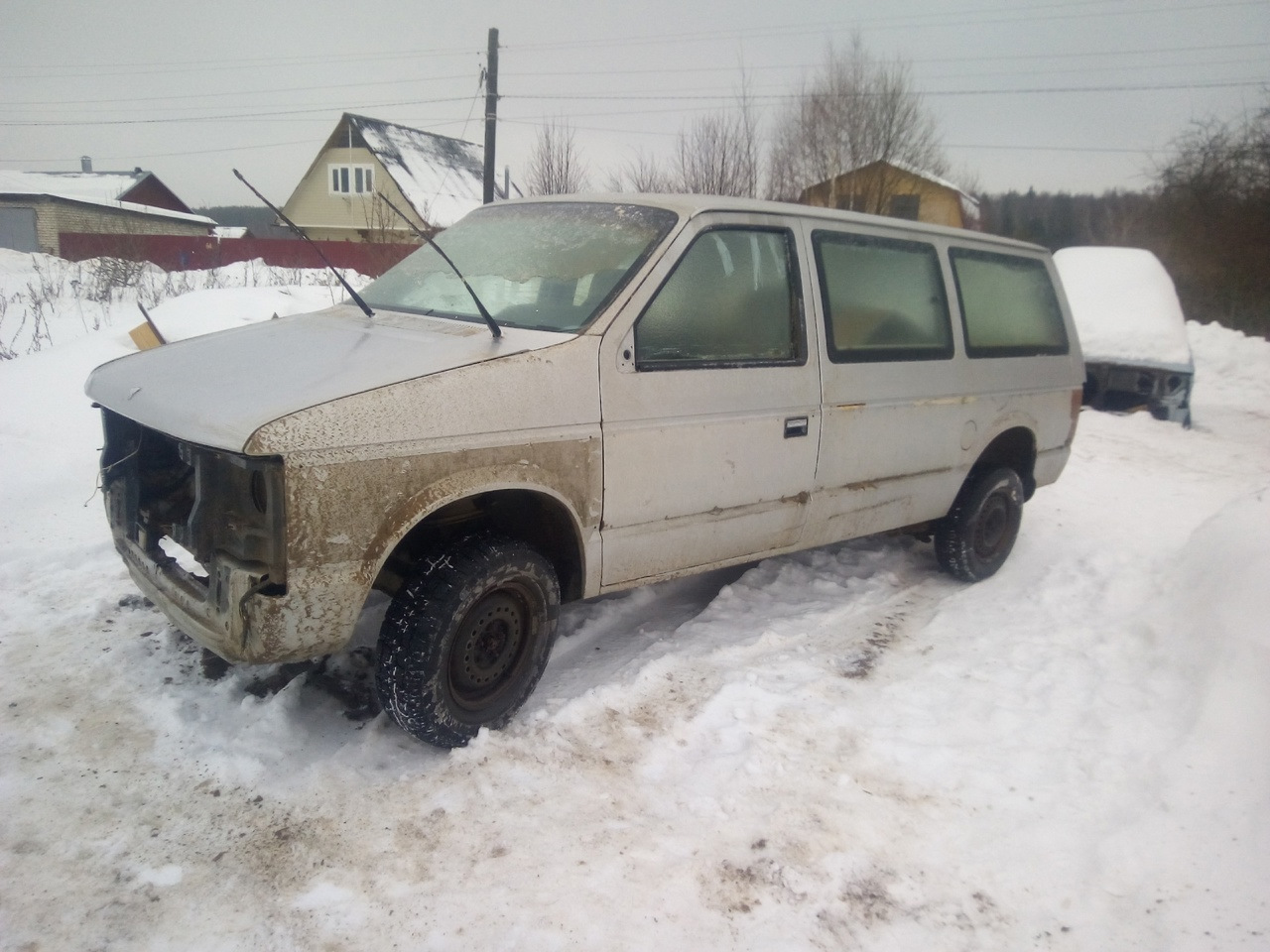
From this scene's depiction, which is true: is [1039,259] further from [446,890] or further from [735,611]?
[446,890]

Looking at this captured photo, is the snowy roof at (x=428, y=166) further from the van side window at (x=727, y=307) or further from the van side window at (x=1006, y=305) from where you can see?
the van side window at (x=727, y=307)

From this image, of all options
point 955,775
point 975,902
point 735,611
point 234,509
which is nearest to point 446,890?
point 234,509

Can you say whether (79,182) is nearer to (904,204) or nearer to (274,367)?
(904,204)

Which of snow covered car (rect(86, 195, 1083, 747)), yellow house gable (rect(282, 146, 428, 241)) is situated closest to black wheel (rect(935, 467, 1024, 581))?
snow covered car (rect(86, 195, 1083, 747))

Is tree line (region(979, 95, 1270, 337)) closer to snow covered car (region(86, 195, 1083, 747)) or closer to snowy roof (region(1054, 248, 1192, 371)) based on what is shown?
snowy roof (region(1054, 248, 1192, 371))

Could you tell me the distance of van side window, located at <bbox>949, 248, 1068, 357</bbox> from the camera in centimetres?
450

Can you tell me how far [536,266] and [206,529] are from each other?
1596 millimetres

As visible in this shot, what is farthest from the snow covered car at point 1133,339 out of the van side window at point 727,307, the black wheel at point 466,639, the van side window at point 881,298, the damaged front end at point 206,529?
the damaged front end at point 206,529

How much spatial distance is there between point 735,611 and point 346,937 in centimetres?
243

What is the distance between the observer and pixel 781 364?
11.5ft

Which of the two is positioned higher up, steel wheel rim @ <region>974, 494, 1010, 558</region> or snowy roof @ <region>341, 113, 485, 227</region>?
snowy roof @ <region>341, 113, 485, 227</region>

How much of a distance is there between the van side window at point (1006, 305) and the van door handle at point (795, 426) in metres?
1.41

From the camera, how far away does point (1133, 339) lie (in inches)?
396

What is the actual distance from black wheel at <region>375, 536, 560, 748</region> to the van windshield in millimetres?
881
